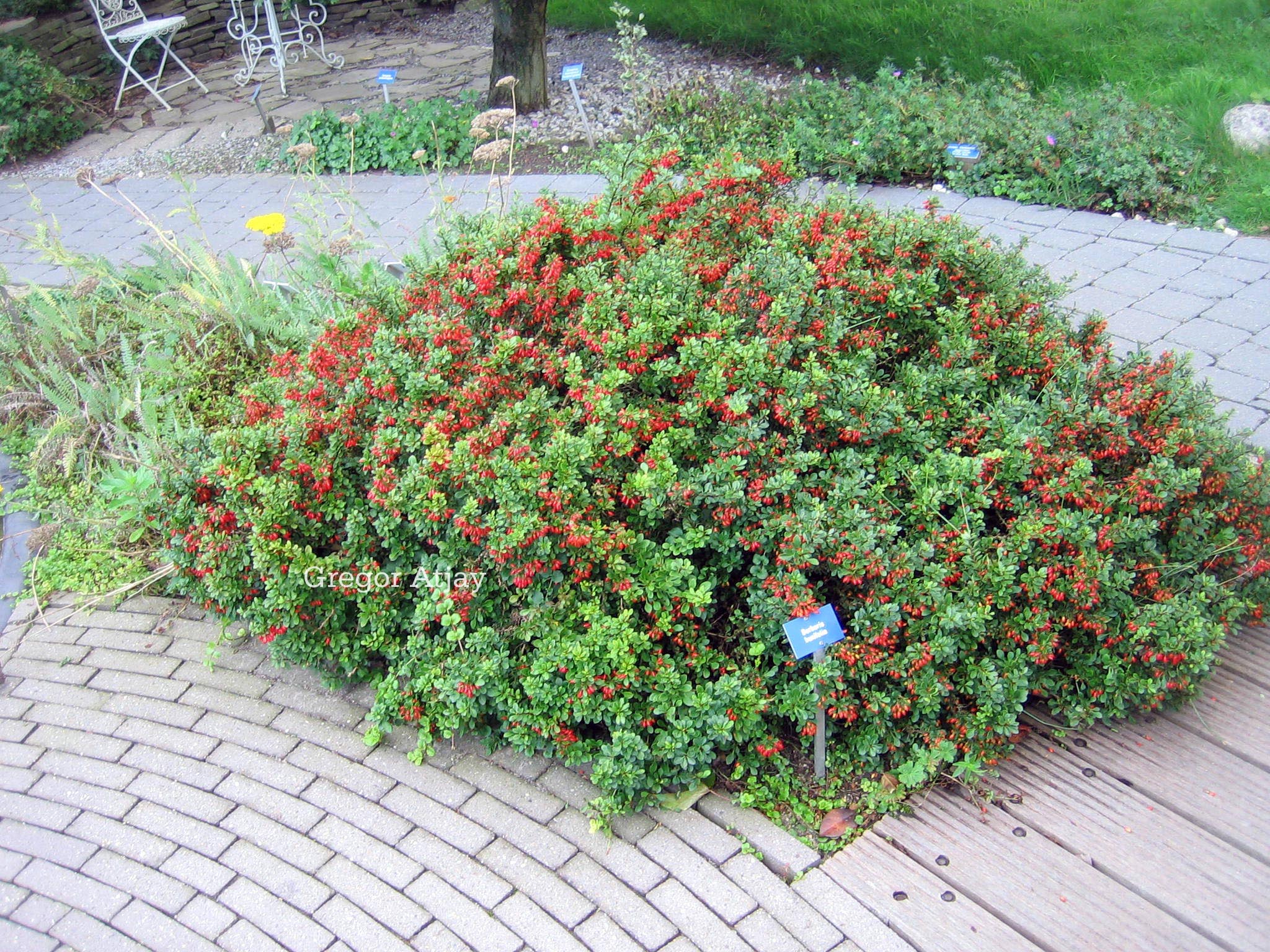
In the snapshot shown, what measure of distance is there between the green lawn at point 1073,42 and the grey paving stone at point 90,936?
19.6ft

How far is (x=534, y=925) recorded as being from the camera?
7.85 feet

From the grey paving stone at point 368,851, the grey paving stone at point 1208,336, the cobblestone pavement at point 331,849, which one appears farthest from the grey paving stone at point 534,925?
the grey paving stone at point 1208,336

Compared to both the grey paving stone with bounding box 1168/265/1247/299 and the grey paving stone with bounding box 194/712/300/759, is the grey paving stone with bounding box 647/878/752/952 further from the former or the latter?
the grey paving stone with bounding box 1168/265/1247/299

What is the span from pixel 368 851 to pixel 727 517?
1.33 m

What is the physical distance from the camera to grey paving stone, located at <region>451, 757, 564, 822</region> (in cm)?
269

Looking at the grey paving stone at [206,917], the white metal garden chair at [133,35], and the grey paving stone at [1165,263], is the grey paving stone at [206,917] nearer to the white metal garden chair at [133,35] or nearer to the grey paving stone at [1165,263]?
the grey paving stone at [1165,263]

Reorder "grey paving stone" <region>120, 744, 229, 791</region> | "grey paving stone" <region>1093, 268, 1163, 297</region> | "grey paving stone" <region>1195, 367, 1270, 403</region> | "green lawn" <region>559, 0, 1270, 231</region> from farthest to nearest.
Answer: "green lawn" <region>559, 0, 1270, 231</region> < "grey paving stone" <region>1093, 268, 1163, 297</region> < "grey paving stone" <region>1195, 367, 1270, 403</region> < "grey paving stone" <region>120, 744, 229, 791</region>

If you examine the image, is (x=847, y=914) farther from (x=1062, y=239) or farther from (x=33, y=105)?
(x=33, y=105)

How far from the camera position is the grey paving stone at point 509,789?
2.69m

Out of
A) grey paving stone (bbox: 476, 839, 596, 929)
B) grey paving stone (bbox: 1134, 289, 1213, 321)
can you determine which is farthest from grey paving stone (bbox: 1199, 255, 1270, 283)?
grey paving stone (bbox: 476, 839, 596, 929)

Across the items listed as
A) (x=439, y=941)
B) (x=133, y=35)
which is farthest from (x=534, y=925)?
(x=133, y=35)

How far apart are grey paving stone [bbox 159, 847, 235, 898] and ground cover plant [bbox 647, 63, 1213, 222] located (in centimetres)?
391

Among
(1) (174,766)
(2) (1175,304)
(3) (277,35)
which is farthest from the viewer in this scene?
(3) (277,35)

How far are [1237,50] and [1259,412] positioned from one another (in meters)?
4.29
